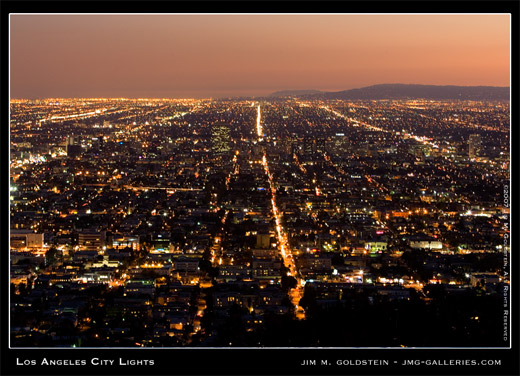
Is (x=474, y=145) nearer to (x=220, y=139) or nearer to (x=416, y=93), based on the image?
(x=416, y=93)

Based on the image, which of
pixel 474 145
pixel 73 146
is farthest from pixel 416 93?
pixel 73 146

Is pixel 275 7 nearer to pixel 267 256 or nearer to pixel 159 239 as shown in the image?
pixel 267 256

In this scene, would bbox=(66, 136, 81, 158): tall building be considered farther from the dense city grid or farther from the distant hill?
the distant hill

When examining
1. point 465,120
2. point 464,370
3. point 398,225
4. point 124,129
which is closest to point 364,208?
point 398,225

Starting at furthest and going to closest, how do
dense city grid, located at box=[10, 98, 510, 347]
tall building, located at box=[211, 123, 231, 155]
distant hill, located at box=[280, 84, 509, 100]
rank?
tall building, located at box=[211, 123, 231, 155] → distant hill, located at box=[280, 84, 509, 100] → dense city grid, located at box=[10, 98, 510, 347]

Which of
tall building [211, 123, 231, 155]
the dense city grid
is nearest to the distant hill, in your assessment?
the dense city grid

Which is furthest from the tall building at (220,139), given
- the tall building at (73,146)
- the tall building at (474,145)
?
the tall building at (474,145)
